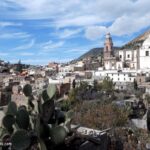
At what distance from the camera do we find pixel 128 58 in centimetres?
6250

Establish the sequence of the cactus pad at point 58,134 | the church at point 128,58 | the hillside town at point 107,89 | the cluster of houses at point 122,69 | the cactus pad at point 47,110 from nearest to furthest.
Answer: the cactus pad at point 58,134 → the cactus pad at point 47,110 → the hillside town at point 107,89 → the cluster of houses at point 122,69 → the church at point 128,58

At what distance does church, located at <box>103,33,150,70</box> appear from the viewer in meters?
56.3

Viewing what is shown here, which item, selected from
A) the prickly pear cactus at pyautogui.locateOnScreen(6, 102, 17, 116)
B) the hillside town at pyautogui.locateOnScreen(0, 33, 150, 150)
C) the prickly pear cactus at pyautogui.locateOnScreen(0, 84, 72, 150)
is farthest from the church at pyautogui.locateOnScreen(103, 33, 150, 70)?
the prickly pear cactus at pyautogui.locateOnScreen(6, 102, 17, 116)

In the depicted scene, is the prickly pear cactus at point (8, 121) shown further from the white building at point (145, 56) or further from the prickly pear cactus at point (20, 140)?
the white building at point (145, 56)

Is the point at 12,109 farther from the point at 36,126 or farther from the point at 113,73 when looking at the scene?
the point at 113,73

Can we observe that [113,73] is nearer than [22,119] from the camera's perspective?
No

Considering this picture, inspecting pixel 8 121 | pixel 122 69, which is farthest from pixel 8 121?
pixel 122 69

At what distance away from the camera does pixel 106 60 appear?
62.8m

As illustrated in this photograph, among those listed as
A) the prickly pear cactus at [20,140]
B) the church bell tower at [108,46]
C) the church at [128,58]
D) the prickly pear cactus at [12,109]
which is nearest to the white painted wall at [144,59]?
the church at [128,58]

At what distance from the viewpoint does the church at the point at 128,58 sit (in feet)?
185

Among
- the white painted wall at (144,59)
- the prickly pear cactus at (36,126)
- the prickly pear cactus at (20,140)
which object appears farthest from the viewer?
the white painted wall at (144,59)

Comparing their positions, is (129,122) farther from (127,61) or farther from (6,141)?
(127,61)

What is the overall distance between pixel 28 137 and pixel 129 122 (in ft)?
27.2

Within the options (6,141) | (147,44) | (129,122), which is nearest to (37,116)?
(6,141)
